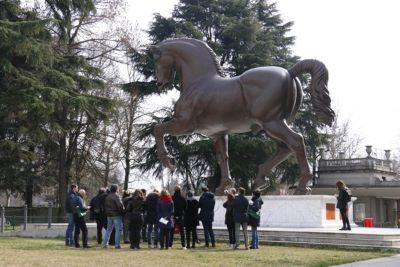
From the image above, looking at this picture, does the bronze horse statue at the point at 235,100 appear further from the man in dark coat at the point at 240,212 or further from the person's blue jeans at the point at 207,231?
the person's blue jeans at the point at 207,231

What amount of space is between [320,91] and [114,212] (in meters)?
6.14

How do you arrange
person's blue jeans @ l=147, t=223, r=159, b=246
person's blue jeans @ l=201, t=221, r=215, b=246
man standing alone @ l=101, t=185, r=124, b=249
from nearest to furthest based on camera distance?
man standing alone @ l=101, t=185, r=124, b=249
person's blue jeans @ l=201, t=221, r=215, b=246
person's blue jeans @ l=147, t=223, r=159, b=246

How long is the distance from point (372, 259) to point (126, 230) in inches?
280

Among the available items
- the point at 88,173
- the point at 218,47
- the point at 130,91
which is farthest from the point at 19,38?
the point at 88,173

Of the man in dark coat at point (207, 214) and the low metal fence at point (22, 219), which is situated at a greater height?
the man in dark coat at point (207, 214)

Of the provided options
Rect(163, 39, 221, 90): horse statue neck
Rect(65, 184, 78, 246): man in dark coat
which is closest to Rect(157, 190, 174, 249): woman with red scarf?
Rect(65, 184, 78, 246): man in dark coat

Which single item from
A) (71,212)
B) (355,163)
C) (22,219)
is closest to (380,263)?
(71,212)

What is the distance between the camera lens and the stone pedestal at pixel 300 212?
1502 cm

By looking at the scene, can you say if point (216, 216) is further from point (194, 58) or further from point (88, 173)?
point (88, 173)

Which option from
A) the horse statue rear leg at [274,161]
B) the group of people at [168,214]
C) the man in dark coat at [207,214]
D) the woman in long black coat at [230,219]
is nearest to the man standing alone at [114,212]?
the group of people at [168,214]

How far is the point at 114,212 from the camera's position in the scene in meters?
13.8

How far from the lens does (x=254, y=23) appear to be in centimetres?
3238

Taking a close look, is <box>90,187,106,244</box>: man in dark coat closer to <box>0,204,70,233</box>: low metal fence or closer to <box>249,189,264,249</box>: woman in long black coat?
<box>249,189,264,249</box>: woman in long black coat

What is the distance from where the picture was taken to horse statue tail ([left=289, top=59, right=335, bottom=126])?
14680 millimetres
